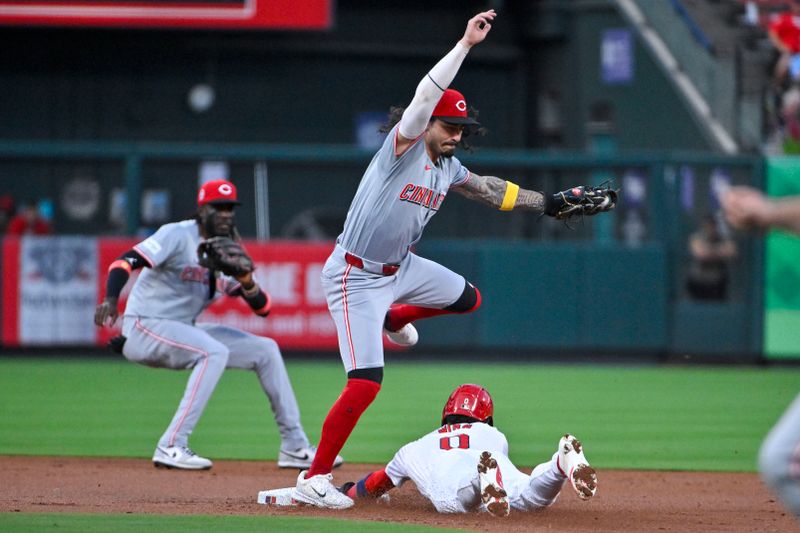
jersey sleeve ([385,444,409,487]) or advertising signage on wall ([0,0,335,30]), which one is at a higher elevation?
advertising signage on wall ([0,0,335,30])

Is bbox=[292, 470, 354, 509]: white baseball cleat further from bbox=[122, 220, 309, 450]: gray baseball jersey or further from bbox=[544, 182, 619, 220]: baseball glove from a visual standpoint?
bbox=[544, 182, 619, 220]: baseball glove

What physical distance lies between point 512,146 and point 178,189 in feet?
28.5

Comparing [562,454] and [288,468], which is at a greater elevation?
[562,454]

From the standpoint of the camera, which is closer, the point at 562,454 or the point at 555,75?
the point at 562,454

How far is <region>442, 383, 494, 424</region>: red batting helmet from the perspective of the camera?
21.8 feet

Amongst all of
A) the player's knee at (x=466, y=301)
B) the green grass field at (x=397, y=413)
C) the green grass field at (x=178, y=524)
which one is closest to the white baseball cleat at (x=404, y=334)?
the player's knee at (x=466, y=301)

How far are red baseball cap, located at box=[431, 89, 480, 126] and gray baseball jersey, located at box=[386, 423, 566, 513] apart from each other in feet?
5.05

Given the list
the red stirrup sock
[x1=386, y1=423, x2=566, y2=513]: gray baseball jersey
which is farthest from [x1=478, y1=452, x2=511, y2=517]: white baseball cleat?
the red stirrup sock

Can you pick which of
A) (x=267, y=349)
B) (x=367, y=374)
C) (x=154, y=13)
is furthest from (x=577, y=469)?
(x=154, y=13)

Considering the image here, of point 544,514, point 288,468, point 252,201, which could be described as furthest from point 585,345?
point 544,514

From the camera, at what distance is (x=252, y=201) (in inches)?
617

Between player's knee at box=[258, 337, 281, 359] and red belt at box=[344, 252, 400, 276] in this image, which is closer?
red belt at box=[344, 252, 400, 276]

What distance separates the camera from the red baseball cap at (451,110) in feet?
Result: 21.0

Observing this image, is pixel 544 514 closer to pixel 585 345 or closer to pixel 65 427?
pixel 65 427
